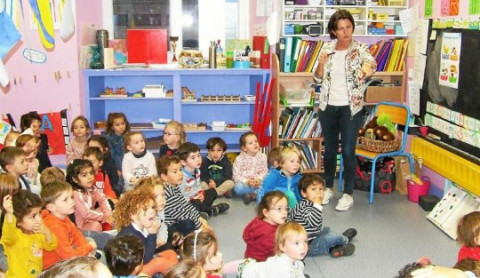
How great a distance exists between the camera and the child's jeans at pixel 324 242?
3797 millimetres

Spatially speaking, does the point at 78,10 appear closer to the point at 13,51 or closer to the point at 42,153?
the point at 13,51

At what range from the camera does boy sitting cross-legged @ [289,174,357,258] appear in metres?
3.60

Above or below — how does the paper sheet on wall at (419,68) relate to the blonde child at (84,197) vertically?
above

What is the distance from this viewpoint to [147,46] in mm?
5973

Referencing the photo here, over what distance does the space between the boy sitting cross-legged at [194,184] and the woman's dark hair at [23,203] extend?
1585mm

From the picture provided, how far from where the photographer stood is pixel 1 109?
496 centimetres

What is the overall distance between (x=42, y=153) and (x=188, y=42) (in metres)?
2.13

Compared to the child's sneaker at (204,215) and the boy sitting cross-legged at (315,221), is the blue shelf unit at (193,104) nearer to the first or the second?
the child's sneaker at (204,215)

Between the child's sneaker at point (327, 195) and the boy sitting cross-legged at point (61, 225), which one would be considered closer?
the boy sitting cross-legged at point (61, 225)

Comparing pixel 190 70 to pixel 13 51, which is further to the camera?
pixel 190 70

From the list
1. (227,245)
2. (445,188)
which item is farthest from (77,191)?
(445,188)

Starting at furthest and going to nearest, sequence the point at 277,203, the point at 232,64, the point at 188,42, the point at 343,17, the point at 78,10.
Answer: the point at 188,42, the point at 232,64, the point at 78,10, the point at 343,17, the point at 277,203

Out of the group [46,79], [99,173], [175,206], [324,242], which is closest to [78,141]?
[46,79]

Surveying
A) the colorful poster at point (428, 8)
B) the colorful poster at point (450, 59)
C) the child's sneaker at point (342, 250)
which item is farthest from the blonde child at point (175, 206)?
the colorful poster at point (428, 8)
